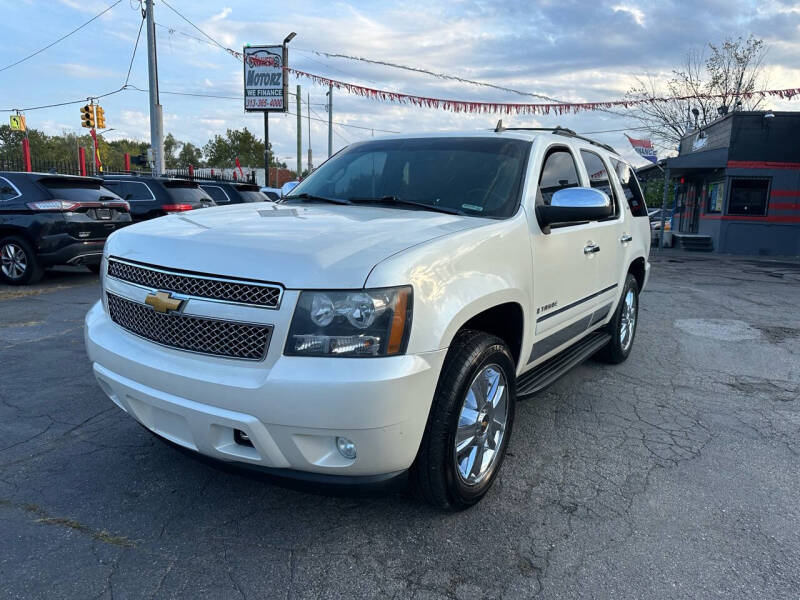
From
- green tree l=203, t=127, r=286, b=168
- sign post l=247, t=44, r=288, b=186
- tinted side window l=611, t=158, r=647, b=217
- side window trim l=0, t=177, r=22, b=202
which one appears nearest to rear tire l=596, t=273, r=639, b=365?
tinted side window l=611, t=158, r=647, b=217

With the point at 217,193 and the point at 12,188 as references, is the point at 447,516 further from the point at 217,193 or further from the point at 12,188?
the point at 217,193

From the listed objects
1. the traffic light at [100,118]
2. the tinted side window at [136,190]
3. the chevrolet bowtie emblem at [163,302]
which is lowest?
the chevrolet bowtie emblem at [163,302]

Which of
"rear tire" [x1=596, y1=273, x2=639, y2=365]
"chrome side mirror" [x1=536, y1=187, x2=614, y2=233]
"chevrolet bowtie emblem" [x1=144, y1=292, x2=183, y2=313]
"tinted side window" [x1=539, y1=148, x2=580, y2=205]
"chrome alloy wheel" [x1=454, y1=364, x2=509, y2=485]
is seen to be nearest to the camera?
"chevrolet bowtie emblem" [x1=144, y1=292, x2=183, y2=313]

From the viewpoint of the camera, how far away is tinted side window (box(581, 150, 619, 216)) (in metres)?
4.53

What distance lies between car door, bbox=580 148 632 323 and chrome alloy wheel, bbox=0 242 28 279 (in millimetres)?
8405

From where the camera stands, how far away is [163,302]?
99.6 inches

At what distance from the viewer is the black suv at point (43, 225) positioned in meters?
8.88

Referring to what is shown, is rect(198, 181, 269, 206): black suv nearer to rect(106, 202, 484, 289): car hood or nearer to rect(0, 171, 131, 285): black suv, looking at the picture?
rect(0, 171, 131, 285): black suv

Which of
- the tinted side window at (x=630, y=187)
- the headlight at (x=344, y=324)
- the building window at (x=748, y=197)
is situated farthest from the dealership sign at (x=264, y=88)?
the headlight at (x=344, y=324)

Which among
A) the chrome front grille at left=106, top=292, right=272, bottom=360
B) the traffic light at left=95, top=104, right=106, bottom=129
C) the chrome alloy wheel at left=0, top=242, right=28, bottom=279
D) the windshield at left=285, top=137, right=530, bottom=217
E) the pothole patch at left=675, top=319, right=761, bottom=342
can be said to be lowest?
the pothole patch at left=675, top=319, right=761, bottom=342

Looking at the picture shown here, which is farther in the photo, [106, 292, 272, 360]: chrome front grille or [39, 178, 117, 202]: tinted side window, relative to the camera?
[39, 178, 117, 202]: tinted side window

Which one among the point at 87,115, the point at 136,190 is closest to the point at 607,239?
the point at 136,190

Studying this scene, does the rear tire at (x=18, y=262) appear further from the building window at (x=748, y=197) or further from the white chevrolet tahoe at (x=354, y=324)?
the building window at (x=748, y=197)

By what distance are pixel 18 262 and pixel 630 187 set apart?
872cm
